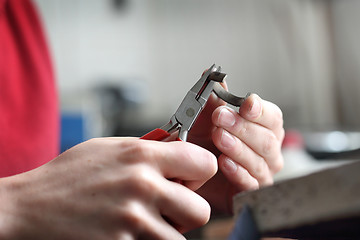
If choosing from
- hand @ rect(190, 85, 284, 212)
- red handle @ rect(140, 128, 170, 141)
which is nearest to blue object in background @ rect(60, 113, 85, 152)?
hand @ rect(190, 85, 284, 212)

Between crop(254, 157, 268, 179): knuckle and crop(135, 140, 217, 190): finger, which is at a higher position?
crop(135, 140, 217, 190): finger

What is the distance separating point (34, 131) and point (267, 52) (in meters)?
1.78

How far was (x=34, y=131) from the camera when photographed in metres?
0.82

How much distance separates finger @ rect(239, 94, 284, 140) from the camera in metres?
0.48

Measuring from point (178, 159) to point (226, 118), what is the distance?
0.15 m

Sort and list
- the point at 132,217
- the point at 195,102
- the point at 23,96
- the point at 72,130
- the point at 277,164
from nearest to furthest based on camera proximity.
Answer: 1. the point at 132,217
2. the point at 195,102
3. the point at 277,164
4. the point at 23,96
5. the point at 72,130

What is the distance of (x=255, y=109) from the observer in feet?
1.60

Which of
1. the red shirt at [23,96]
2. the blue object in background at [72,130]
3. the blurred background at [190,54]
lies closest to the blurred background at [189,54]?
the blurred background at [190,54]

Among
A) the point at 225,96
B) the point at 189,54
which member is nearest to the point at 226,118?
the point at 225,96

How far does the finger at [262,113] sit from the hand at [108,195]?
0.47 feet

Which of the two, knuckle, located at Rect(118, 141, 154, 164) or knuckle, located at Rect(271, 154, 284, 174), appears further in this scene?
knuckle, located at Rect(271, 154, 284, 174)

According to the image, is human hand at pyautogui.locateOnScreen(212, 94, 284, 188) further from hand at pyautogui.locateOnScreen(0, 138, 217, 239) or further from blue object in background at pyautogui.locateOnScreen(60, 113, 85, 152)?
blue object in background at pyautogui.locateOnScreen(60, 113, 85, 152)

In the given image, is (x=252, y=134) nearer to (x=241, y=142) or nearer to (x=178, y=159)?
(x=241, y=142)

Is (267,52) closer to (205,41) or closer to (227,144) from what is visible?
(205,41)
